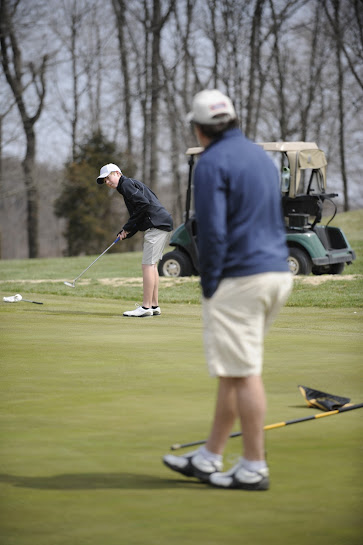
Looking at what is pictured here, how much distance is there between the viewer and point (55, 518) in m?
3.37

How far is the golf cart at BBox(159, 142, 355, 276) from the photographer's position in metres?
16.4

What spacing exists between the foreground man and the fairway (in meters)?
0.31

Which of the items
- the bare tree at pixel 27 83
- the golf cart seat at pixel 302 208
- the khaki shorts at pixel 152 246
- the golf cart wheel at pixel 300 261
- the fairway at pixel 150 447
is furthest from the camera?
the bare tree at pixel 27 83

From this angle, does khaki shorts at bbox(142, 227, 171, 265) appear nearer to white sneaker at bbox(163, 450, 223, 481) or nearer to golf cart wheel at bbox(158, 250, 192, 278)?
white sneaker at bbox(163, 450, 223, 481)

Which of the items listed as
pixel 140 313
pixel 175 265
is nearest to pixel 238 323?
pixel 140 313

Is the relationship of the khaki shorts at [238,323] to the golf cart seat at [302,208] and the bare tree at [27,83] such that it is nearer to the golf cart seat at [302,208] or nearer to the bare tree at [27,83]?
the golf cart seat at [302,208]

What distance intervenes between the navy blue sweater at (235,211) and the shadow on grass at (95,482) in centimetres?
85

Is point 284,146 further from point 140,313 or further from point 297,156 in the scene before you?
point 140,313

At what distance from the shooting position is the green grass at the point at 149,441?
129 inches

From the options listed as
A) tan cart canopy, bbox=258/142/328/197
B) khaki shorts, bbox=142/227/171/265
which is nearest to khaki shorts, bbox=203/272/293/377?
khaki shorts, bbox=142/227/171/265

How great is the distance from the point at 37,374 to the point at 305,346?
8.70 feet

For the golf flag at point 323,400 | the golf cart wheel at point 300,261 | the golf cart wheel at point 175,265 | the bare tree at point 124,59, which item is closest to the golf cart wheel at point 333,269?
the golf cart wheel at point 300,261

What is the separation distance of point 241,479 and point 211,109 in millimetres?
1575

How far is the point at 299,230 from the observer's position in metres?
16.6
